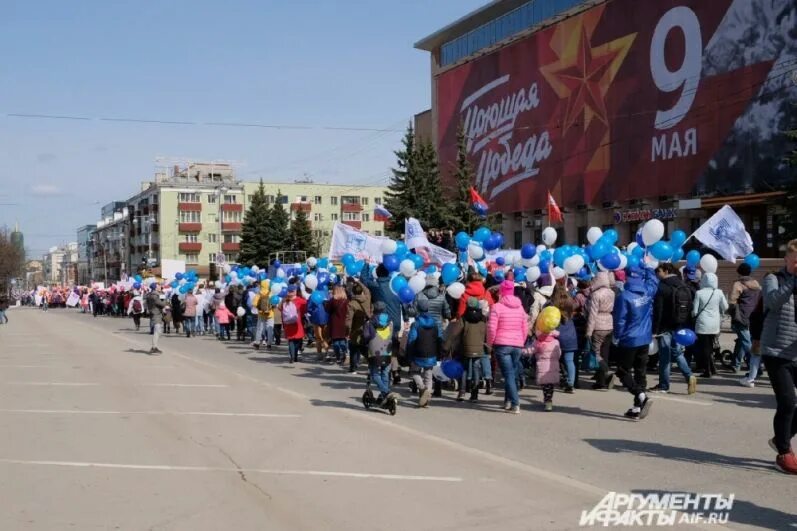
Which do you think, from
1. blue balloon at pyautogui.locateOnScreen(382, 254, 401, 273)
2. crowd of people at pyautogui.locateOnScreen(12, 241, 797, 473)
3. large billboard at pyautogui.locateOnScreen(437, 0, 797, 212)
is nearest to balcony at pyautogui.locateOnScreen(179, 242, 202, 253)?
large billboard at pyautogui.locateOnScreen(437, 0, 797, 212)

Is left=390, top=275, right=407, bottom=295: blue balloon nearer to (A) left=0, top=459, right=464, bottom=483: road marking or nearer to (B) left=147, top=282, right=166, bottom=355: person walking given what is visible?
(A) left=0, top=459, right=464, bottom=483: road marking

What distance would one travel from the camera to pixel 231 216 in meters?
109

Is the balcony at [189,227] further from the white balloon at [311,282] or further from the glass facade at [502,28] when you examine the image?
the white balloon at [311,282]

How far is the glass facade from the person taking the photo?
2058 inches

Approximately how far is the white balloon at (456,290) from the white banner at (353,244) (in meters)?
6.90

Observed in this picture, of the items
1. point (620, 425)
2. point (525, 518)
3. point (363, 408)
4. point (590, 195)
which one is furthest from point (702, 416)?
point (590, 195)

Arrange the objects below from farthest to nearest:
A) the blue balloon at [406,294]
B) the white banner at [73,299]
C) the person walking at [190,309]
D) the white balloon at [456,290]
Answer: the white banner at [73,299], the person walking at [190,309], the blue balloon at [406,294], the white balloon at [456,290]

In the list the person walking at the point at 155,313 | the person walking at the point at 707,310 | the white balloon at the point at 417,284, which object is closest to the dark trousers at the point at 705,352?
the person walking at the point at 707,310

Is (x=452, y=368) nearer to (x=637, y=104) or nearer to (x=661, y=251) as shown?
(x=661, y=251)

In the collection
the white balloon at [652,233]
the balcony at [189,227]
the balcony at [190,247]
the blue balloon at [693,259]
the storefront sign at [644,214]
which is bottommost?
the blue balloon at [693,259]

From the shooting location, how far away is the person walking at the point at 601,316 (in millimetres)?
12008

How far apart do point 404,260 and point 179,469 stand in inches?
265

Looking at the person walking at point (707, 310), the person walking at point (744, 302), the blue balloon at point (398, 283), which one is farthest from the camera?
the person walking at point (744, 302)

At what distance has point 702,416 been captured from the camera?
10.2 meters
